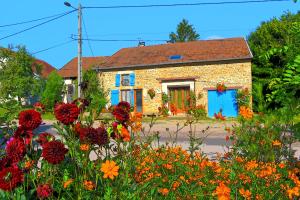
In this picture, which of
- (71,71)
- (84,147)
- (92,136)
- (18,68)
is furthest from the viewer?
(71,71)

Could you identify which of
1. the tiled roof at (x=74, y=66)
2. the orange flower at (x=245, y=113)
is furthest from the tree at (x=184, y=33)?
the orange flower at (x=245, y=113)

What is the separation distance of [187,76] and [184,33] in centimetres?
4264

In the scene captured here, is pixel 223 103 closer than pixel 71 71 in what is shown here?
Yes

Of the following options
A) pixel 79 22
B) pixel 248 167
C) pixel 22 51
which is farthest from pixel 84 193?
pixel 22 51

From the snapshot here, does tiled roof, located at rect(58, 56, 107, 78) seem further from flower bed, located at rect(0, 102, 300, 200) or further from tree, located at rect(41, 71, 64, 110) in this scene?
flower bed, located at rect(0, 102, 300, 200)

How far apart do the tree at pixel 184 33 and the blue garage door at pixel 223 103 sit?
42.8 meters

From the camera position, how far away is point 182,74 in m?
27.5

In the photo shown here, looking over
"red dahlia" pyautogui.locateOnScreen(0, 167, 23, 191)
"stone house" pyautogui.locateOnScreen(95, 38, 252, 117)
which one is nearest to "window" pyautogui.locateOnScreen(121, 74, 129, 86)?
"stone house" pyautogui.locateOnScreen(95, 38, 252, 117)

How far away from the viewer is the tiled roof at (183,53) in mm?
26609

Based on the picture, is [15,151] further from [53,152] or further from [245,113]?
[245,113]

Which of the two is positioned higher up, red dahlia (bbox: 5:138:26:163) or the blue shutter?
the blue shutter

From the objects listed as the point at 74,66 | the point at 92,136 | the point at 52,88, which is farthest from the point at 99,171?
the point at 74,66

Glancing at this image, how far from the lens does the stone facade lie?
1021 inches

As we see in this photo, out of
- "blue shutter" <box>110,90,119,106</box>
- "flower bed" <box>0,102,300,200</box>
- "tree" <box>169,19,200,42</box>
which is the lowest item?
"flower bed" <box>0,102,300,200</box>
